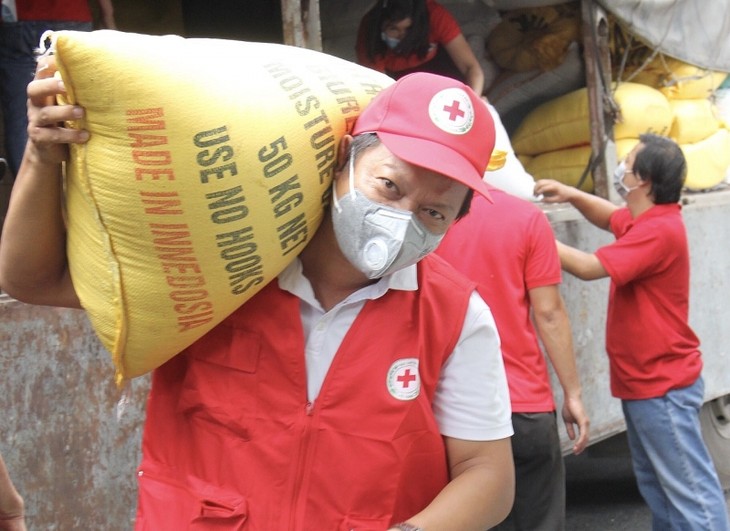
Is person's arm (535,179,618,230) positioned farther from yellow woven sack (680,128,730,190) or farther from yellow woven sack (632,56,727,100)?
yellow woven sack (632,56,727,100)

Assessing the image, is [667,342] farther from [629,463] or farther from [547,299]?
[629,463]

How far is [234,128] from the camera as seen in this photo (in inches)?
60.2

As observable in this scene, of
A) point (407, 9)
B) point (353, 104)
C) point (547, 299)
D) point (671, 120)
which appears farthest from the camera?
point (671, 120)

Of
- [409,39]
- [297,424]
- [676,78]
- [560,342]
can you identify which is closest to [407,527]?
[297,424]

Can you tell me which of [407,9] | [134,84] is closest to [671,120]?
[407,9]

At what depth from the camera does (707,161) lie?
18.4 feet

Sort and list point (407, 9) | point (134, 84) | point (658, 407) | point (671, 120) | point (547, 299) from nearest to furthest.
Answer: point (134, 84)
point (547, 299)
point (658, 407)
point (407, 9)
point (671, 120)

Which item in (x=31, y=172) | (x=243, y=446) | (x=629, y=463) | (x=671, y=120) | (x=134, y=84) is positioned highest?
(x=134, y=84)

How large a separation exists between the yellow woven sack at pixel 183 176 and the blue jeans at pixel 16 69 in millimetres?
2508

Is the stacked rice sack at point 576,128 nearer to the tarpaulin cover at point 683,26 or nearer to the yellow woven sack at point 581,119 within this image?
the yellow woven sack at point 581,119

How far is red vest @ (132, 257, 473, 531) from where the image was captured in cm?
165

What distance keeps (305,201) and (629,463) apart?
5.09 meters

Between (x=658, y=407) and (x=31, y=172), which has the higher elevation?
(x=31, y=172)

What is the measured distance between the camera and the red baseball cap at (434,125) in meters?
1.58
